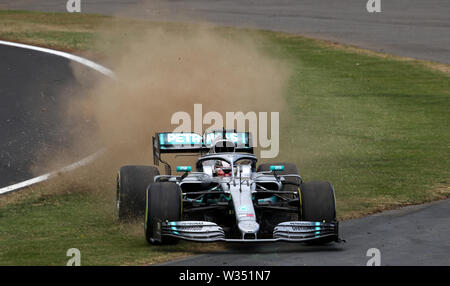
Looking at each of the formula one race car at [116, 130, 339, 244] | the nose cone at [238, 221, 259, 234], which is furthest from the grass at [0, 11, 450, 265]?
the nose cone at [238, 221, 259, 234]

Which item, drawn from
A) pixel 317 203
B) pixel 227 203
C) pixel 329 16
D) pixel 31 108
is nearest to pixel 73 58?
pixel 31 108

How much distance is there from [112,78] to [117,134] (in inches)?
244

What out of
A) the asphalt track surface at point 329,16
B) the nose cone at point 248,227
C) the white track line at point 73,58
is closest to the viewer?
the nose cone at point 248,227

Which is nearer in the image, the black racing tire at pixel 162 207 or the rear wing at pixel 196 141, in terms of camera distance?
the black racing tire at pixel 162 207

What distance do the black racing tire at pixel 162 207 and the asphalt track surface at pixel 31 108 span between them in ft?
19.4

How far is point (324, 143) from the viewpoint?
73.7ft

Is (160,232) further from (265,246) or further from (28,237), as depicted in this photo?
(28,237)

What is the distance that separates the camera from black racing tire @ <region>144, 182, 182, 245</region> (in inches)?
507

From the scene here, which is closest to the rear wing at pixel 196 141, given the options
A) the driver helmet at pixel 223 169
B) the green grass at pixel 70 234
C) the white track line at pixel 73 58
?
the driver helmet at pixel 223 169

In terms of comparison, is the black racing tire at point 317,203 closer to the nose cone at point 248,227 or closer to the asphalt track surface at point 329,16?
the nose cone at point 248,227

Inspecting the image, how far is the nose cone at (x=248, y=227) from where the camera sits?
40.5 ft

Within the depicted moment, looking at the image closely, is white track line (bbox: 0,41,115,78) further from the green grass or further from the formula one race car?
the formula one race car

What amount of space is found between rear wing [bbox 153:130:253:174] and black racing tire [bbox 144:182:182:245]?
312 centimetres

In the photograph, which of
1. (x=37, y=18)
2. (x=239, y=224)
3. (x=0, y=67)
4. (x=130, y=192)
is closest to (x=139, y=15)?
(x=37, y=18)
